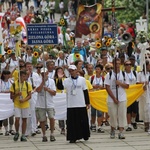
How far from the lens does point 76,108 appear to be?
20391mm

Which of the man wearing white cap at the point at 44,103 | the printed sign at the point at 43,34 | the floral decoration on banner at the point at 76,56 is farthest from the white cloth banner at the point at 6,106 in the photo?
the floral decoration on banner at the point at 76,56

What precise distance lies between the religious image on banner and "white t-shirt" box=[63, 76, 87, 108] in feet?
44.9

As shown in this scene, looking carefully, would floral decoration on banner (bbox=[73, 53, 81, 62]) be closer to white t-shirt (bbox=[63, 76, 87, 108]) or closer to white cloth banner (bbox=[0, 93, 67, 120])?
white cloth banner (bbox=[0, 93, 67, 120])

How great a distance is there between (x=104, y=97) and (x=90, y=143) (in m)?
2.84

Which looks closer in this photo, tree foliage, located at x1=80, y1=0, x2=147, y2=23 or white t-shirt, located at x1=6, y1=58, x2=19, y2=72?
white t-shirt, located at x1=6, y1=58, x2=19, y2=72

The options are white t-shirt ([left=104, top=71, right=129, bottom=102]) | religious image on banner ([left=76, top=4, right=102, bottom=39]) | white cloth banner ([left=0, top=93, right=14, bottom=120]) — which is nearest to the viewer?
white t-shirt ([left=104, top=71, right=129, bottom=102])

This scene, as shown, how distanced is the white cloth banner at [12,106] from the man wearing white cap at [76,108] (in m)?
2.19

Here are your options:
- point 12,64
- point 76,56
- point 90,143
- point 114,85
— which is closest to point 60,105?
point 114,85

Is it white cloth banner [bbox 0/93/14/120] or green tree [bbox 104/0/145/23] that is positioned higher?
green tree [bbox 104/0/145/23]

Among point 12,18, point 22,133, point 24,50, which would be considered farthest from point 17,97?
point 12,18

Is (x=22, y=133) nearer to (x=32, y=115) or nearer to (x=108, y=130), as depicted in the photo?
(x=32, y=115)

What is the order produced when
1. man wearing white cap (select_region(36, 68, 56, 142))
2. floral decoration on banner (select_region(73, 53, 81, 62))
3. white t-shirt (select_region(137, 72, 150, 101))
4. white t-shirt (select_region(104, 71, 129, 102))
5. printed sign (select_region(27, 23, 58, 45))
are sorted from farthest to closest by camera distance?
1. floral decoration on banner (select_region(73, 53, 81, 62))
2. white t-shirt (select_region(137, 72, 150, 101))
3. printed sign (select_region(27, 23, 58, 45))
4. white t-shirt (select_region(104, 71, 129, 102))
5. man wearing white cap (select_region(36, 68, 56, 142))

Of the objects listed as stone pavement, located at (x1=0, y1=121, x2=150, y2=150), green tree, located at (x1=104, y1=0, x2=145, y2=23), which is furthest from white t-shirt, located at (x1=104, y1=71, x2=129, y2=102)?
green tree, located at (x1=104, y1=0, x2=145, y2=23)

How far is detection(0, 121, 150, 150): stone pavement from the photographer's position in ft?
64.7
